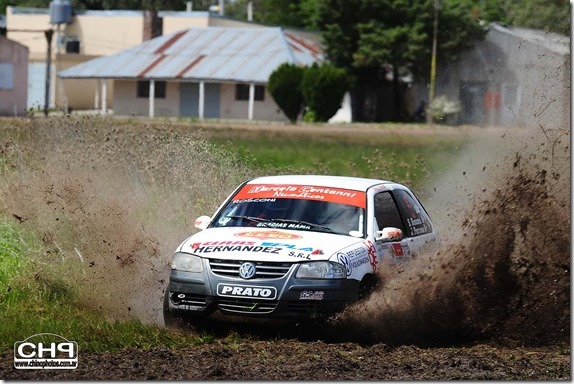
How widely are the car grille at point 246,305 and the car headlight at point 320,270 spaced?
0.35 meters

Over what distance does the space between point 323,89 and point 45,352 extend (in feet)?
161

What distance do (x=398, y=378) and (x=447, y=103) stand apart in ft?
140

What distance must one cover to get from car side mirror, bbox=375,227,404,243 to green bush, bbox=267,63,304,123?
4783 centimetres

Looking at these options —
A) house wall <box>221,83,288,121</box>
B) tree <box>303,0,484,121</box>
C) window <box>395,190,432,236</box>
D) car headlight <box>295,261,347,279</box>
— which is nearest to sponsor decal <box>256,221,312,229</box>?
car headlight <box>295,261,347,279</box>

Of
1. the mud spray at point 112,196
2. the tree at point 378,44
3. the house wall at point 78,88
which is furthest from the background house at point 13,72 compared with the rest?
the tree at point 378,44

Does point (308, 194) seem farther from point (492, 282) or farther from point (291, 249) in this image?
point (492, 282)

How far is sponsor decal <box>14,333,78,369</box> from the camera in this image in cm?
956

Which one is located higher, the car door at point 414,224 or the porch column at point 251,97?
the car door at point 414,224

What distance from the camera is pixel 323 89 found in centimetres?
5862

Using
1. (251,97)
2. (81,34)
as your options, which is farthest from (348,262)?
(251,97)

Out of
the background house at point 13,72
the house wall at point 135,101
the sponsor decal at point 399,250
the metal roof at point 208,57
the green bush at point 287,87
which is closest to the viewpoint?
the sponsor decal at point 399,250

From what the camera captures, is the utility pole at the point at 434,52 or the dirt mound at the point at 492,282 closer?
the dirt mound at the point at 492,282

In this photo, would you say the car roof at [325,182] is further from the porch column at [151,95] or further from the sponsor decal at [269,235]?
the porch column at [151,95]

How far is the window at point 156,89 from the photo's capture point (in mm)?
58500
